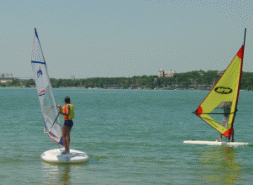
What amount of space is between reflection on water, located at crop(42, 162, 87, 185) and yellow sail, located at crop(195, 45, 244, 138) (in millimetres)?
7194

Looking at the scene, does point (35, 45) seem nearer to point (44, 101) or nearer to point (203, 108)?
point (44, 101)

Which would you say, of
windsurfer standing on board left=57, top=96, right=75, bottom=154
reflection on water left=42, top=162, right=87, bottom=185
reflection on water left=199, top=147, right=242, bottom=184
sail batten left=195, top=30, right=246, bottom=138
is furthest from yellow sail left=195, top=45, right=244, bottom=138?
windsurfer standing on board left=57, top=96, right=75, bottom=154

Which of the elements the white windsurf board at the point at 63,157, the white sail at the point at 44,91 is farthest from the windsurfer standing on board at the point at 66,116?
the white windsurf board at the point at 63,157

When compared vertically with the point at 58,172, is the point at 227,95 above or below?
above

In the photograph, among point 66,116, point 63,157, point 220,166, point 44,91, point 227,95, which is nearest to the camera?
point 66,116

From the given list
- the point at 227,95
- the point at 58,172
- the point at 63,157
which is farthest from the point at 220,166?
the point at 58,172

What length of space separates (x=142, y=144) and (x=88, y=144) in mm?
2740

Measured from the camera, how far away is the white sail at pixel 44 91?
13430 mm

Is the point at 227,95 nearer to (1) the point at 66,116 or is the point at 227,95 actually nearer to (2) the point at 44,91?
(1) the point at 66,116

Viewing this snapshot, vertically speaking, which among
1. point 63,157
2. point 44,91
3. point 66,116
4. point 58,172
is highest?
point 44,91

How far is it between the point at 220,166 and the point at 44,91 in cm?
692

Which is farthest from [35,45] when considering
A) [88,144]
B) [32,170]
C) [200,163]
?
[88,144]

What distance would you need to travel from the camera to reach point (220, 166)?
15500 mm

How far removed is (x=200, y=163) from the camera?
52.8 feet
